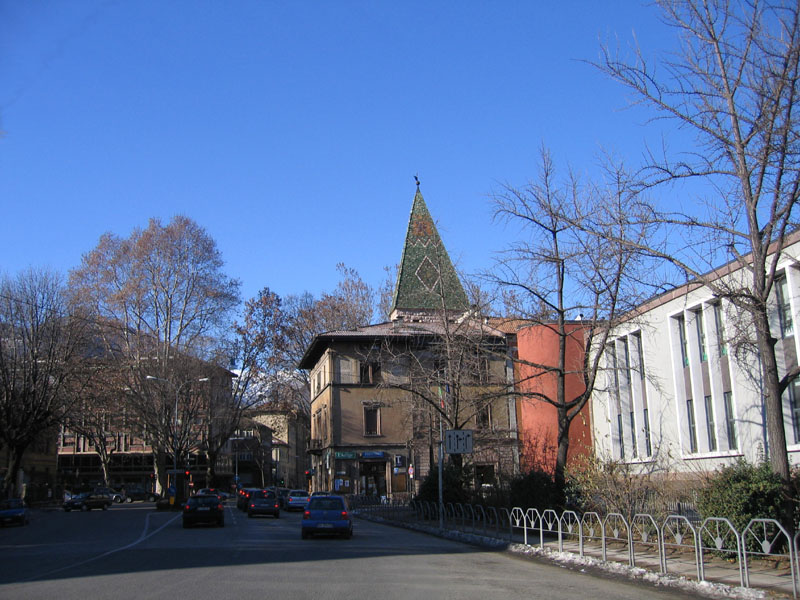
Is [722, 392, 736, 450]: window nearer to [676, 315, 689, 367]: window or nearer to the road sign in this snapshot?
[676, 315, 689, 367]: window

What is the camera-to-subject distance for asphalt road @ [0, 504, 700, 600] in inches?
443

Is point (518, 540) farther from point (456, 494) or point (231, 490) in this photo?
point (231, 490)

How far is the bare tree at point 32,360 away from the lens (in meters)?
40.7

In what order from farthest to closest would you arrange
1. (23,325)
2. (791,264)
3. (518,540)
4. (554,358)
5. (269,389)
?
(269,389) < (23,325) < (554,358) < (791,264) < (518,540)

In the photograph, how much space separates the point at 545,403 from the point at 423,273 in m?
8.56

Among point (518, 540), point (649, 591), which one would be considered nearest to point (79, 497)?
point (518, 540)

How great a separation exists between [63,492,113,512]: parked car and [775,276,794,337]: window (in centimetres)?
4638

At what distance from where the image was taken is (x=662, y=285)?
48.8 feet

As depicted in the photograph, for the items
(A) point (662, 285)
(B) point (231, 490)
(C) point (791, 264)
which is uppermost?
(C) point (791, 264)

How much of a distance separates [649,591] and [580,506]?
27.4ft

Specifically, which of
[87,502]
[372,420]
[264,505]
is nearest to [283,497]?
[372,420]

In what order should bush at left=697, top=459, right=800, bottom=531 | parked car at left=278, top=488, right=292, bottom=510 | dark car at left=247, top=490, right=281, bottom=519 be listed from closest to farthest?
bush at left=697, top=459, right=800, bottom=531 < dark car at left=247, top=490, right=281, bottom=519 < parked car at left=278, top=488, right=292, bottom=510

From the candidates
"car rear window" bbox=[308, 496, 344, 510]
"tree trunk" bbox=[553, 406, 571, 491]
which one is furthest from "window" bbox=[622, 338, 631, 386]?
"car rear window" bbox=[308, 496, 344, 510]

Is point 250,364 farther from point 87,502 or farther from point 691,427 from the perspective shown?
point 691,427
